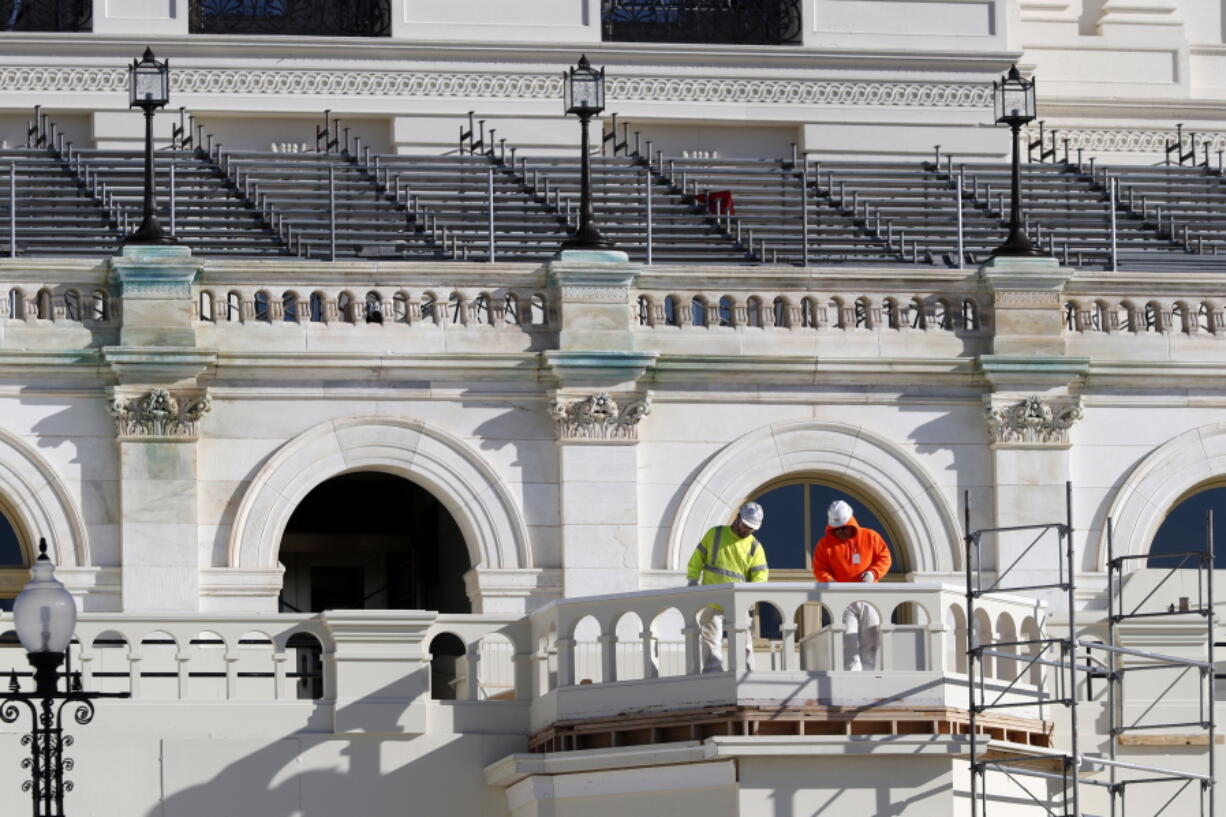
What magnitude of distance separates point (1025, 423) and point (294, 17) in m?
17.8

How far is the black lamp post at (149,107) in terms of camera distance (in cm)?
4406

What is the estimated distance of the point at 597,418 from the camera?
44250 mm

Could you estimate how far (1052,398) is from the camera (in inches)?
1775

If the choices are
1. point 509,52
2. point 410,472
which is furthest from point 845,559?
point 509,52

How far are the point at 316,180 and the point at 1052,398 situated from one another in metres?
11.9

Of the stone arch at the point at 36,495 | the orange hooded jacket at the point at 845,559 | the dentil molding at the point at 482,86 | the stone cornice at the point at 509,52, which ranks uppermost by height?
the stone cornice at the point at 509,52

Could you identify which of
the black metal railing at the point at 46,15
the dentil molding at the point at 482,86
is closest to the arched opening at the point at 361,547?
the dentil molding at the point at 482,86

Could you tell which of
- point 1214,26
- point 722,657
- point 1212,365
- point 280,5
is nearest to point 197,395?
point 722,657

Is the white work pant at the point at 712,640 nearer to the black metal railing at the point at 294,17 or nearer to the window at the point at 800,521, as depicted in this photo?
the window at the point at 800,521

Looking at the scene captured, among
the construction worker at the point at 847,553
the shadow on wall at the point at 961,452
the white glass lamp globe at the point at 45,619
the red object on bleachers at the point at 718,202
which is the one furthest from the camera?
the red object on bleachers at the point at 718,202

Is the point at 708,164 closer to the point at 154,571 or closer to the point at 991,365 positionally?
the point at 991,365

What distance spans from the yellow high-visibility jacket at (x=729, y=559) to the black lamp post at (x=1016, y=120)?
27.7ft

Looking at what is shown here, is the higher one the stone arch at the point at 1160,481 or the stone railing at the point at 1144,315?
the stone railing at the point at 1144,315

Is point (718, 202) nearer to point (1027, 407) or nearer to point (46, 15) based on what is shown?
point (1027, 407)
